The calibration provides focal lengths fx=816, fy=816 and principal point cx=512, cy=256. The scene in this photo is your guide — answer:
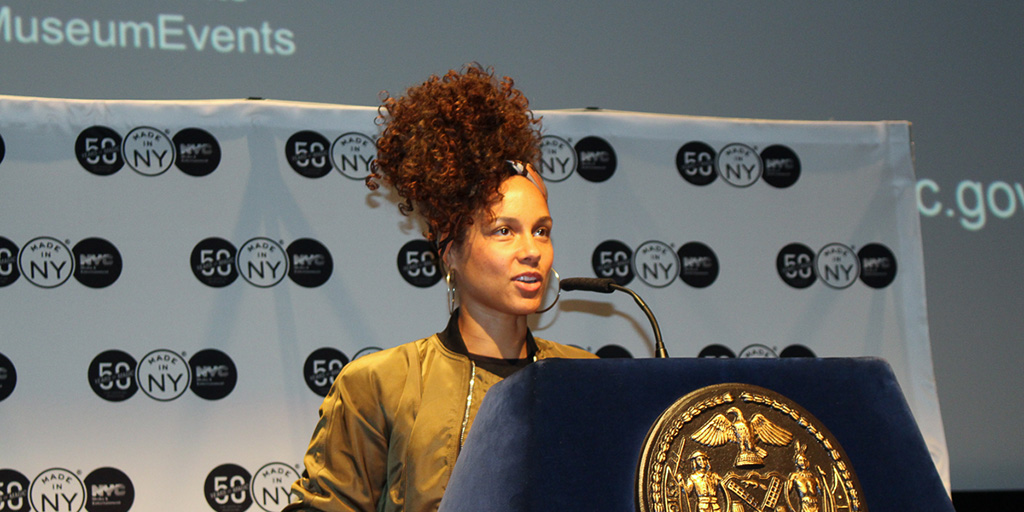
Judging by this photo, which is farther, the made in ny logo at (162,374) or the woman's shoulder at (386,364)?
the made in ny logo at (162,374)

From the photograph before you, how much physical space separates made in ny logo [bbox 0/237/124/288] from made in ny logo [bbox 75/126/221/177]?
19cm

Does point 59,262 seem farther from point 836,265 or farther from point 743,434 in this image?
point 836,265

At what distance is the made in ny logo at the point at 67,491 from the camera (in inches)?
72.1

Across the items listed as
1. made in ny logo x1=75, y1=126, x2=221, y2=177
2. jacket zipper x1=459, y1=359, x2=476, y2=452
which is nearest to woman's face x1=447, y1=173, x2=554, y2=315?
jacket zipper x1=459, y1=359, x2=476, y2=452

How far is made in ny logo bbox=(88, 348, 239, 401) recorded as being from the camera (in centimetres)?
189

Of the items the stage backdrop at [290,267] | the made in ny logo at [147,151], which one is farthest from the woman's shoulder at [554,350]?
the made in ny logo at [147,151]

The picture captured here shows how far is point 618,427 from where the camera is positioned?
23.9 inches

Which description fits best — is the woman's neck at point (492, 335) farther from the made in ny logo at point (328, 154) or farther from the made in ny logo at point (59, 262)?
the made in ny logo at point (59, 262)

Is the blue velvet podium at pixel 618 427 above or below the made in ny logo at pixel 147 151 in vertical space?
below

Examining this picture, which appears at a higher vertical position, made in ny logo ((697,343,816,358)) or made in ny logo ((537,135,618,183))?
made in ny logo ((537,135,618,183))

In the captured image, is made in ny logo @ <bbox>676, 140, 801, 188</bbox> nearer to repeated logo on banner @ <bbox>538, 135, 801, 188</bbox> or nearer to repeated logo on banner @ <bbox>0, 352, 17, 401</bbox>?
repeated logo on banner @ <bbox>538, 135, 801, 188</bbox>

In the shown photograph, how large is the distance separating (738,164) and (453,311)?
110 centimetres

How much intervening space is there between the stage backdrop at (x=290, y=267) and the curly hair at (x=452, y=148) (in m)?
0.59

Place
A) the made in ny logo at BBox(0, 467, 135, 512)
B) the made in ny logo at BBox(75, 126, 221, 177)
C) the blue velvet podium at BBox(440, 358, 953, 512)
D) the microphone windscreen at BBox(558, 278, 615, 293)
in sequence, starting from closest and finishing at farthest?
1. the blue velvet podium at BBox(440, 358, 953, 512)
2. the microphone windscreen at BBox(558, 278, 615, 293)
3. the made in ny logo at BBox(0, 467, 135, 512)
4. the made in ny logo at BBox(75, 126, 221, 177)
